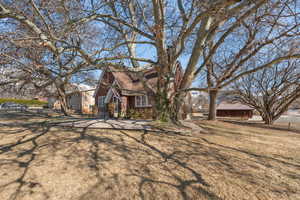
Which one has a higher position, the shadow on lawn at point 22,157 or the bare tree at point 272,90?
the bare tree at point 272,90

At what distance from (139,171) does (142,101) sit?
1327 cm

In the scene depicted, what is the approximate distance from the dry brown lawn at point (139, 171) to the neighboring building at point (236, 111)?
29.6m

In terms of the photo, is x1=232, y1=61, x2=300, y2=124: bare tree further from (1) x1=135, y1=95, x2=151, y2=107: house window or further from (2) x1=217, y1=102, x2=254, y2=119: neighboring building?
(2) x1=217, y1=102, x2=254, y2=119: neighboring building

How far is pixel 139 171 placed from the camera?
10.7 feet

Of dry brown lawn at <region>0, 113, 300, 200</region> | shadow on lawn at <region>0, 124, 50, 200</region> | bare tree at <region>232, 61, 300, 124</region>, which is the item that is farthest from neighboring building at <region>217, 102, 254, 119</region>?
shadow on lawn at <region>0, 124, 50, 200</region>

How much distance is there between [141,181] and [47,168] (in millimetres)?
2286

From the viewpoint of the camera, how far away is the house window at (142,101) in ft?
52.7

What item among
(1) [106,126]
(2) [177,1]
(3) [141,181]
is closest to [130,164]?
(3) [141,181]

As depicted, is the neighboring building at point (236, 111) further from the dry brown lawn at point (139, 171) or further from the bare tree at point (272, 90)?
the dry brown lawn at point (139, 171)

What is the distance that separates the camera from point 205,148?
15.9ft

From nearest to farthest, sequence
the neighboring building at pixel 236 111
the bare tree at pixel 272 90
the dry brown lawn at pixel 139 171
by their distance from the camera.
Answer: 1. the dry brown lawn at pixel 139 171
2. the bare tree at pixel 272 90
3. the neighboring building at pixel 236 111

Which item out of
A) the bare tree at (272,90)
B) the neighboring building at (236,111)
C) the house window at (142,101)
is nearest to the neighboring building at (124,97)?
the house window at (142,101)

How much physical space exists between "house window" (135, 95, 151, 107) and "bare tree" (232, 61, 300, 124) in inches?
362

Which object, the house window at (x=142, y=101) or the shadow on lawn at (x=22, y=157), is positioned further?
the house window at (x=142, y=101)
